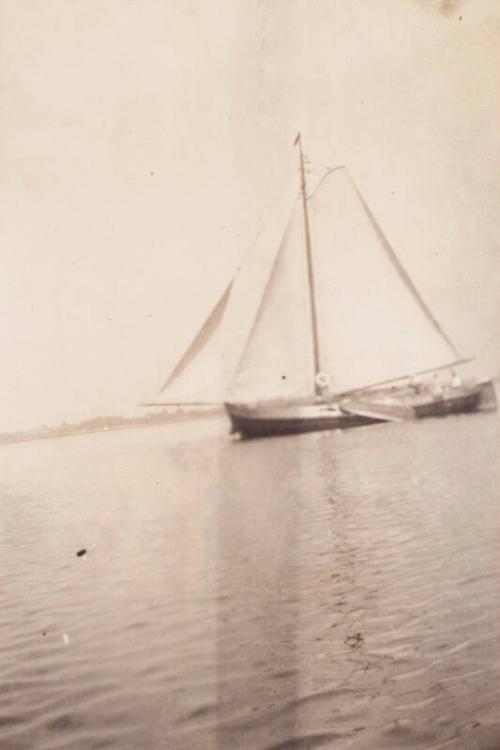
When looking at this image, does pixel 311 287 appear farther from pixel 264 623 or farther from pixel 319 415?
pixel 264 623

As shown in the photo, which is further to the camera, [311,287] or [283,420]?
[311,287]

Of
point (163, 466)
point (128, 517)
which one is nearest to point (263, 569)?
point (128, 517)

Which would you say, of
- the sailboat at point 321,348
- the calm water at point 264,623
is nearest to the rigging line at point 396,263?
the sailboat at point 321,348

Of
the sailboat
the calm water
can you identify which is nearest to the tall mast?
the sailboat

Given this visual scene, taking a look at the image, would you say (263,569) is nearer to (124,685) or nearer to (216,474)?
(124,685)

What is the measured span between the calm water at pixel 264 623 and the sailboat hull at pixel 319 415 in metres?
9.00

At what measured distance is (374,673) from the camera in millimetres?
2688

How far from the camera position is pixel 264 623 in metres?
3.39

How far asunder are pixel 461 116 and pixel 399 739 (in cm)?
562

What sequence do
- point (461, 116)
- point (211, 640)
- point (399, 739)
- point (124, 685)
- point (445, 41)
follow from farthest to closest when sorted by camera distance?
point (461, 116) → point (445, 41) → point (211, 640) → point (124, 685) → point (399, 739)

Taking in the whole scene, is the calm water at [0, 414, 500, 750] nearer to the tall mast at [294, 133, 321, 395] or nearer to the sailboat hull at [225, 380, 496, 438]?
the sailboat hull at [225, 380, 496, 438]

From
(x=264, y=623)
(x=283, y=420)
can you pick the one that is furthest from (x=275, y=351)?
(x=264, y=623)

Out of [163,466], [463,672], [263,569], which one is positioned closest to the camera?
[463,672]

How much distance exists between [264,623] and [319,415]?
13.7 m
